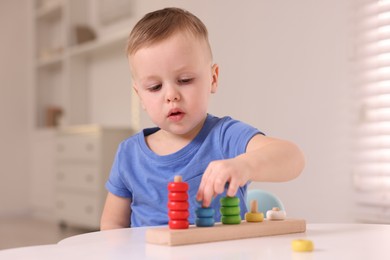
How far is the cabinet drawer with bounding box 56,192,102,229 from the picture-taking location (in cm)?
385

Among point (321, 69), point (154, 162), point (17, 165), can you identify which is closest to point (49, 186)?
point (17, 165)

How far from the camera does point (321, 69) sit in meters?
2.37

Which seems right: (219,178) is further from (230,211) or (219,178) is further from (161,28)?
(161,28)

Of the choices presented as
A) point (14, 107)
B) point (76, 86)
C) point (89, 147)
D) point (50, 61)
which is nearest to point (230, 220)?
point (89, 147)

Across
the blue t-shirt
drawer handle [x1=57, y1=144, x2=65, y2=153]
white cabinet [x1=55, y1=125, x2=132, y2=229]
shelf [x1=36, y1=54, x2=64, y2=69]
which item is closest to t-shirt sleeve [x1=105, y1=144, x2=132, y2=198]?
the blue t-shirt

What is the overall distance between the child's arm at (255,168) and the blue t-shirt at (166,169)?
0.13 m

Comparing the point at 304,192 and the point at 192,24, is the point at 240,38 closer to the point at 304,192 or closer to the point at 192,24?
the point at 304,192

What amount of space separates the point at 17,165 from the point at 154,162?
451 cm

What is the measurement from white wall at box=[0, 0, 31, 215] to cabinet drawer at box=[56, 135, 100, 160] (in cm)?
108

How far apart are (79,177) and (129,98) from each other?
0.72m

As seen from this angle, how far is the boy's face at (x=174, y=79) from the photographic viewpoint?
0.95 meters

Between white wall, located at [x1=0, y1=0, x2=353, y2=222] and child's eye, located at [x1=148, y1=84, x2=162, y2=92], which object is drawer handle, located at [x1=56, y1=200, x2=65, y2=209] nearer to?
white wall, located at [x1=0, y1=0, x2=353, y2=222]

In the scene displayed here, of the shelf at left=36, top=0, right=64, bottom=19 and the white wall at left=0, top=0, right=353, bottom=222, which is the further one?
the shelf at left=36, top=0, right=64, bottom=19

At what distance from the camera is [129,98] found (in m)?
4.30
